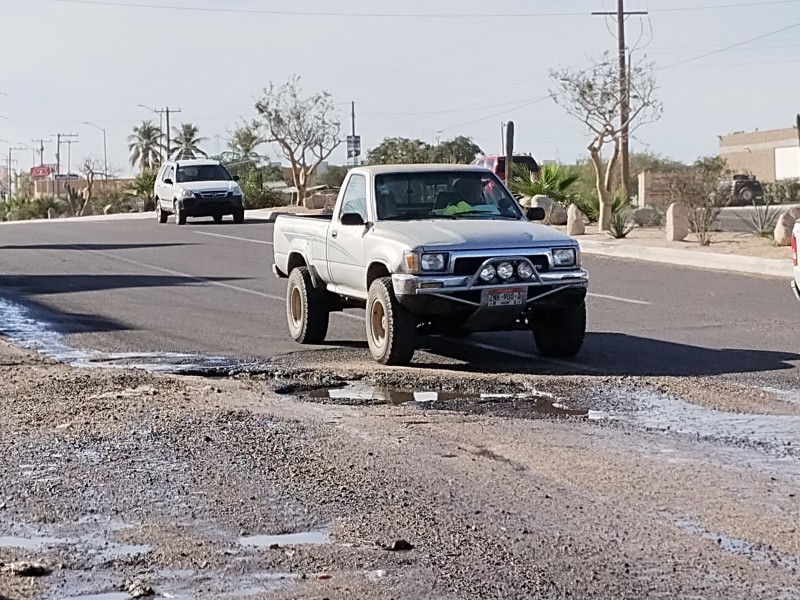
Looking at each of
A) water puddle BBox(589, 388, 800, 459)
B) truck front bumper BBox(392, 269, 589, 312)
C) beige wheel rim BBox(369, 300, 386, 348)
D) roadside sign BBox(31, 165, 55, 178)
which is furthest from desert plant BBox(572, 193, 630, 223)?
roadside sign BBox(31, 165, 55, 178)

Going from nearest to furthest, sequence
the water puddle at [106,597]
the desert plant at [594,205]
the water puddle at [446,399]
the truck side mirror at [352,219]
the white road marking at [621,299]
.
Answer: the water puddle at [106,597] < the water puddle at [446,399] < the truck side mirror at [352,219] < the white road marking at [621,299] < the desert plant at [594,205]

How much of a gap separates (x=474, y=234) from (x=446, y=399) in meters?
2.02

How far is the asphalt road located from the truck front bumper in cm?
69

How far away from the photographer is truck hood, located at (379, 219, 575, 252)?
11.3 metres

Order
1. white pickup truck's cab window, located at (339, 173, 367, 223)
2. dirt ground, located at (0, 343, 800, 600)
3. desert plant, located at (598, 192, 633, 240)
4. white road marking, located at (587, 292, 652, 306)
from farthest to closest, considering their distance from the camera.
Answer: desert plant, located at (598, 192, 633, 240), white road marking, located at (587, 292, 652, 306), white pickup truck's cab window, located at (339, 173, 367, 223), dirt ground, located at (0, 343, 800, 600)

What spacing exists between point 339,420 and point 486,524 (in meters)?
2.88

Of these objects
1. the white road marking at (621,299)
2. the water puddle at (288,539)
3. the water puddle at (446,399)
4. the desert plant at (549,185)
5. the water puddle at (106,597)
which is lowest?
the water puddle at (106,597)

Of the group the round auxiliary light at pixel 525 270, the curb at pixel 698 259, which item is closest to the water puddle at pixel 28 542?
the round auxiliary light at pixel 525 270

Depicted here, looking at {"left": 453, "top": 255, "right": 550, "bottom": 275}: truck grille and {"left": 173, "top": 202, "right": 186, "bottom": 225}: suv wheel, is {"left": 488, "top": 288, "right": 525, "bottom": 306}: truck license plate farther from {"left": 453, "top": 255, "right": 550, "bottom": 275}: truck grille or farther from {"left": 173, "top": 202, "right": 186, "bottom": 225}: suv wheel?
{"left": 173, "top": 202, "right": 186, "bottom": 225}: suv wheel

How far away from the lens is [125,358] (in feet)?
41.6

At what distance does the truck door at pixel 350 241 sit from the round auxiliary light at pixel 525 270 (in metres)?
1.56

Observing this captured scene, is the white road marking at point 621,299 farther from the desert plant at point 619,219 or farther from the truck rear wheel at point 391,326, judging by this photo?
the desert plant at point 619,219

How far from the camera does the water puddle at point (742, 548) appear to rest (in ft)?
18.4

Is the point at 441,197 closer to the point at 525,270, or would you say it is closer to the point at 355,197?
the point at 355,197
